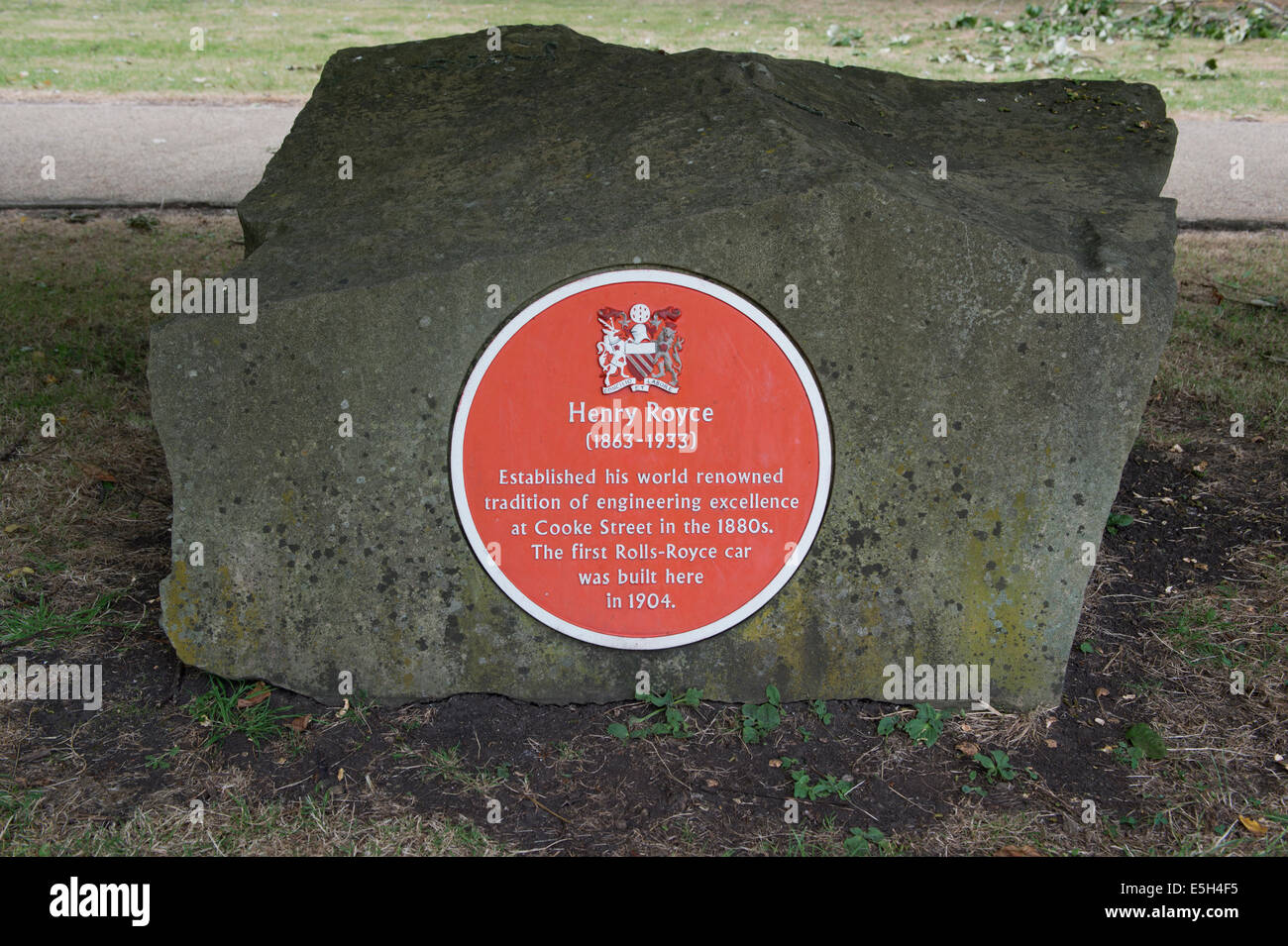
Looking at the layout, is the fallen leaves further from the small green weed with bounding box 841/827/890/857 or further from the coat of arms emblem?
the coat of arms emblem

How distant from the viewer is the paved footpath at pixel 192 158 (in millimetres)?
6941

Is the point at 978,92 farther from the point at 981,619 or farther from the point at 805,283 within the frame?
the point at 981,619

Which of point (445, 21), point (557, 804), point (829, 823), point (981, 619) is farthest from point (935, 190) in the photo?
point (445, 21)

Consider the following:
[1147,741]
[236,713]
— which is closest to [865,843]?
[1147,741]

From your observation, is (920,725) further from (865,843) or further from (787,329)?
(787,329)

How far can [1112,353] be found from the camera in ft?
8.76

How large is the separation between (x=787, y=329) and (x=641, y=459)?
18.2 inches

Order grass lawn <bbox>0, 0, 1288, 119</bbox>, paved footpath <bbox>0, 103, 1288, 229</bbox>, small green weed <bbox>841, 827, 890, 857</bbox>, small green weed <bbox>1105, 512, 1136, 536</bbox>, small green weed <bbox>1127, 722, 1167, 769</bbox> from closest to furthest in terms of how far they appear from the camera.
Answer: small green weed <bbox>841, 827, 890, 857</bbox>, small green weed <bbox>1127, 722, 1167, 769</bbox>, small green weed <bbox>1105, 512, 1136, 536</bbox>, paved footpath <bbox>0, 103, 1288, 229</bbox>, grass lawn <bbox>0, 0, 1288, 119</bbox>

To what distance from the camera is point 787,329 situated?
269cm

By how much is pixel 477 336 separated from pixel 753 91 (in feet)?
3.32

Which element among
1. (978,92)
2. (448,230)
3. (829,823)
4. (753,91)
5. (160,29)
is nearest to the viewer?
(829,823)

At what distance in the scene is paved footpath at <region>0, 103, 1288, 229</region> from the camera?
6941 mm

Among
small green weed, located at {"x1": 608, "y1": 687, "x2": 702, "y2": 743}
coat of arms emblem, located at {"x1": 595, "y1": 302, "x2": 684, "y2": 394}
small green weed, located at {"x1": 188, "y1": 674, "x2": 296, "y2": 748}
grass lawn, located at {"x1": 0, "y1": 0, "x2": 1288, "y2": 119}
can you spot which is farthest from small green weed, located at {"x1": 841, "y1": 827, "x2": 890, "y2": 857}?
grass lawn, located at {"x1": 0, "y1": 0, "x2": 1288, "y2": 119}

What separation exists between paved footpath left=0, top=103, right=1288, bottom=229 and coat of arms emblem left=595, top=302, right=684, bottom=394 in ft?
16.1
